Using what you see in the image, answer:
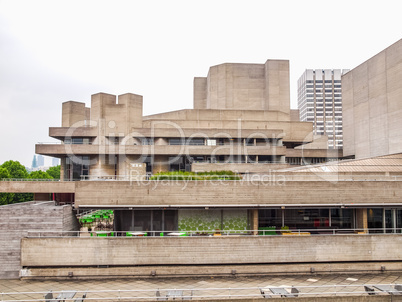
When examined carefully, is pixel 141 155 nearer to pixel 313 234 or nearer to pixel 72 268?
pixel 72 268

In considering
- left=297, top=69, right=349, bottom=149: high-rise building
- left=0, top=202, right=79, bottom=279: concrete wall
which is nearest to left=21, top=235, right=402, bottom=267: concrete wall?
left=0, top=202, right=79, bottom=279: concrete wall

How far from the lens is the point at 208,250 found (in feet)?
62.3

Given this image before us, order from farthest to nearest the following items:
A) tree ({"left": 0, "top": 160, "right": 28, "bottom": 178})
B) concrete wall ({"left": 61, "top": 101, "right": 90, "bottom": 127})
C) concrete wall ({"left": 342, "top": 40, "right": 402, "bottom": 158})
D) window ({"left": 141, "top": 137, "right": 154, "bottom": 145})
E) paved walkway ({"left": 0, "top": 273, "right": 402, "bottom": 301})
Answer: tree ({"left": 0, "top": 160, "right": 28, "bottom": 178}) < concrete wall ({"left": 61, "top": 101, "right": 90, "bottom": 127}) < window ({"left": 141, "top": 137, "right": 154, "bottom": 145}) < concrete wall ({"left": 342, "top": 40, "right": 402, "bottom": 158}) < paved walkway ({"left": 0, "top": 273, "right": 402, "bottom": 301})

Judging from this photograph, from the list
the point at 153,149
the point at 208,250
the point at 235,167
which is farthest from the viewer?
the point at 153,149

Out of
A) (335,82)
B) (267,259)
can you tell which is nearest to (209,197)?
(267,259)

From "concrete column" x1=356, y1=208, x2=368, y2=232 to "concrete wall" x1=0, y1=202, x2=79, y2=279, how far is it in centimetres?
1961

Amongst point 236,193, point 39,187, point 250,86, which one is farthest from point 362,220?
point 250,86

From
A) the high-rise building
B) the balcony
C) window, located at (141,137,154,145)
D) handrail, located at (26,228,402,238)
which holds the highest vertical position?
the high-rise building

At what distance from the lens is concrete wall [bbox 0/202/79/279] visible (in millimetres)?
18562

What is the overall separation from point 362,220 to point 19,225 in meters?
23.0

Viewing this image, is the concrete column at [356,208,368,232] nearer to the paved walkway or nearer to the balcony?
the paved walkway

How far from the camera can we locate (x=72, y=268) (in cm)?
1848

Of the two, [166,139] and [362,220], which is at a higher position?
[166,139]

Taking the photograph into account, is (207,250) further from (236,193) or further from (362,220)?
(362,220)
